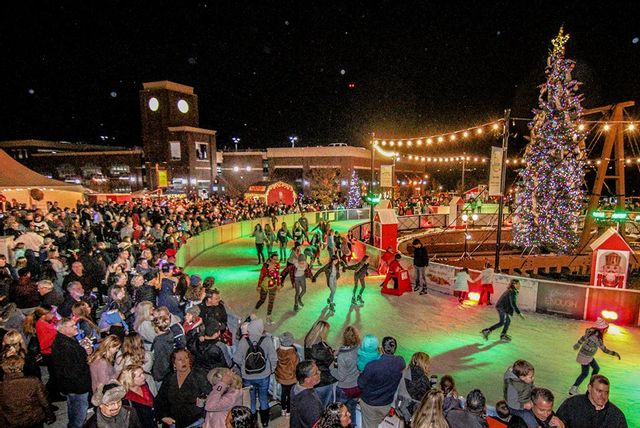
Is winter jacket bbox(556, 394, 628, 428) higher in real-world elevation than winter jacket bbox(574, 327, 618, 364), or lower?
higher

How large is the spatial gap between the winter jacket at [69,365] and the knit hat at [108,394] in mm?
1531

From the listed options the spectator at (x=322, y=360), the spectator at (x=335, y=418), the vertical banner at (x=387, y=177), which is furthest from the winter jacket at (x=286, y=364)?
the vertical banner at (x=387, y=177)

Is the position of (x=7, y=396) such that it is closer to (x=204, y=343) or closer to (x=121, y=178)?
(x=204, y=343)

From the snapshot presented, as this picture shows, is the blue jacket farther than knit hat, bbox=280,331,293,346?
No

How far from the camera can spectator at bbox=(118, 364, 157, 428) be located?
12.4ft

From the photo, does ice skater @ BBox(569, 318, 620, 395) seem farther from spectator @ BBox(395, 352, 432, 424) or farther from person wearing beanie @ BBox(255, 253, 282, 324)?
person wearing beanie @ BBox(255, 253, 282, 324)

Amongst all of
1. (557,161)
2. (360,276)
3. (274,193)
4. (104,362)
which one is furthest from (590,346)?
(274,193)

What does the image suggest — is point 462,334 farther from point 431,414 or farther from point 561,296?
point 431,414

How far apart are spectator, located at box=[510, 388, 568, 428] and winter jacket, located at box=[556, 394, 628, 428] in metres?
0.31

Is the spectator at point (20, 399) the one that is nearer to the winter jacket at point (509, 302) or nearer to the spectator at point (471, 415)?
the spectator at point (471, 415)

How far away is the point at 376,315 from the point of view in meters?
10.3

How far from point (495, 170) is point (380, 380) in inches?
406

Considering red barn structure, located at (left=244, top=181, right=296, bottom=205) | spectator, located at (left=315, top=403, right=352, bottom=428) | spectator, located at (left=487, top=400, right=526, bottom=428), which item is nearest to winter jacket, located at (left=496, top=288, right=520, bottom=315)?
spectator, located at (left=487, top=400, right=526, bottom=428)

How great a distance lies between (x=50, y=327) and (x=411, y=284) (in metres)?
10.5
